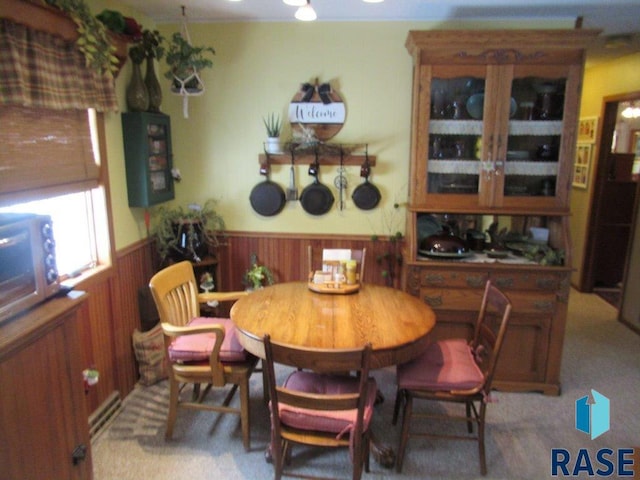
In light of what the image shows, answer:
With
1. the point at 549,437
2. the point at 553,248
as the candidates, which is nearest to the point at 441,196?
the point at 553,248

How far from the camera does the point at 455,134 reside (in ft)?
9.56

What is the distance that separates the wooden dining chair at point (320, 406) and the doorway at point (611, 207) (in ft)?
13.1

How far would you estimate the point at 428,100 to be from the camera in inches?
111

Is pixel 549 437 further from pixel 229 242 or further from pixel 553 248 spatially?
pixel 229 242

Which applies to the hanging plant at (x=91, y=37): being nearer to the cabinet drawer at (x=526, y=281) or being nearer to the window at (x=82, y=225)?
the window at (x=82, y=225)

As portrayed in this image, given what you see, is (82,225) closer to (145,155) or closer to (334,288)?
(145,155)

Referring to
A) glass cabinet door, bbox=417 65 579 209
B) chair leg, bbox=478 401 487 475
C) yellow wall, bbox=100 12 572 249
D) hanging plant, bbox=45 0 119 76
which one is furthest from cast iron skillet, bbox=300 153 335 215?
chair leg, bbox=478 401 487 475

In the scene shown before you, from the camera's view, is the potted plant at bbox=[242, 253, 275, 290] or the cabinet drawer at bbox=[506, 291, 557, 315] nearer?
the cabinet drawer at bbox=[506, 291, 557, 315]

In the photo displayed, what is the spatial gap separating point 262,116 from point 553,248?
223cm

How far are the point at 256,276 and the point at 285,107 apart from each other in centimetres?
126

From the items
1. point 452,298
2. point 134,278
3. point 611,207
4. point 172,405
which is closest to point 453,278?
point 452,298

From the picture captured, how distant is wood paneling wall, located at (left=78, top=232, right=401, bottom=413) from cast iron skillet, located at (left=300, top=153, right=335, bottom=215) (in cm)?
22

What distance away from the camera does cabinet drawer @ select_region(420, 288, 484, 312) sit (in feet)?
9.32

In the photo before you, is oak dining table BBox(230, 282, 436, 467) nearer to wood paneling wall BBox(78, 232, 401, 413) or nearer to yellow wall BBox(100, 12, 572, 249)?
wood paneling wall BBox(78, 232, 401, 413)
